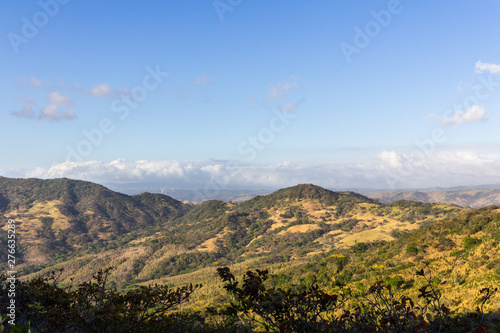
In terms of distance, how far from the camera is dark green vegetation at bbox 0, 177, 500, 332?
2584 centimetres

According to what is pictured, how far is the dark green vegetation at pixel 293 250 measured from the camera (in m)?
25.8

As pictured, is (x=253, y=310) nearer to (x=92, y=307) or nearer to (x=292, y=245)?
(x=92, y=307)

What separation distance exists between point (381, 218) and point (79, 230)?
196 metres

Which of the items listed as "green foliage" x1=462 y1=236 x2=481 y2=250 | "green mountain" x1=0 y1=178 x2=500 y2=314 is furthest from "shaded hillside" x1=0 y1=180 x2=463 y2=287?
"green foliage" x1=462 y1=236 x2=481 y2=250

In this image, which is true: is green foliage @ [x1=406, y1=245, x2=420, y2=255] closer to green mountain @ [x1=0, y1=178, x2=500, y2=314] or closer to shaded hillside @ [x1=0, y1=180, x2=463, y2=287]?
green mountain @ [x1=0, y1=178, x2=500, y2=314]

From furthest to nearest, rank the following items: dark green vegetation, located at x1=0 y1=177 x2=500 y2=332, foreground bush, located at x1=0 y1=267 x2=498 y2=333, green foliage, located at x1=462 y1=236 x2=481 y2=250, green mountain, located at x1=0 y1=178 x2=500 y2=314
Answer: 1. green mountain, located at x1=0 y1=178 x2=500 y2=314
2. green foliage, located at x1=462 y1=236 x2=481 y2=250
3. dark green vegetation, located at x1=0 y1=177 x2=500 y2=332
4. foreground bush, located at x1=0 y1=267 x2=498 y2=333

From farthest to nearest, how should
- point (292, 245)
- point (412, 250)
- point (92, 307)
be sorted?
point (292, 245) < point (412, 250) < point (92, 307)

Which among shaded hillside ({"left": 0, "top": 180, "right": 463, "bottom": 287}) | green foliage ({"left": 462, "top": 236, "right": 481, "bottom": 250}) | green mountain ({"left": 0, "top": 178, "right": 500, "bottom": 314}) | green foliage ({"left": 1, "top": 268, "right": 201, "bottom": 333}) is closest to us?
green foliage ({"left": 1, "top": 268, "right": 201, "bottom": 333})

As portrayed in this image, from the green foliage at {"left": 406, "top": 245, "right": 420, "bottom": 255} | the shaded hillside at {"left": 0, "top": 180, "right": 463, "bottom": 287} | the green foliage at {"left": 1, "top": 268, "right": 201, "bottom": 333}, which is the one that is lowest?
the shaded hillside at {"left": 0, "top": 180, "right": 463, "bottom": 287}

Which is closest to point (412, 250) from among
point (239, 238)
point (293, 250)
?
point (293, 250)

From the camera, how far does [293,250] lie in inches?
4569

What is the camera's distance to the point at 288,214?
170500mm

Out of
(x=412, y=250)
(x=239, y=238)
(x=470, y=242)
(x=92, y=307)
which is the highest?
(x=92, y=307)

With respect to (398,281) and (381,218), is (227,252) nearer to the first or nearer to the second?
(381,218)
